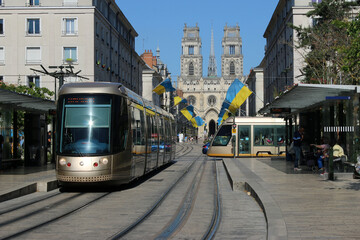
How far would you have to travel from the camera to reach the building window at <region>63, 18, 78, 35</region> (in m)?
47.0

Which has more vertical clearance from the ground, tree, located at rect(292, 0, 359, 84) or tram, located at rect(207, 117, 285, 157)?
tree, located at rect(292, 0, 359, 84)

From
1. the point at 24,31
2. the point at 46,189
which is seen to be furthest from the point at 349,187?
the point at 24,31

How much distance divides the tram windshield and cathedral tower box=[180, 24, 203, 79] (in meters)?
162

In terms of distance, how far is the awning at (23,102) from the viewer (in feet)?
51.5

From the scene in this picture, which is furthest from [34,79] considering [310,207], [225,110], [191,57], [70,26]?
[191,57]

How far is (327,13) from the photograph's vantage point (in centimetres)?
3325

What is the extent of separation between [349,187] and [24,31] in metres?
39.4

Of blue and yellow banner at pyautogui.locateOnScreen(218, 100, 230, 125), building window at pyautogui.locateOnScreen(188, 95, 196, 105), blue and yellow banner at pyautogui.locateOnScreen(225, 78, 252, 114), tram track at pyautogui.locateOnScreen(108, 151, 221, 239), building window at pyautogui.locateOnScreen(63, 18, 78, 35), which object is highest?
building window at pyautogui.locateOnScreen(188, 95, 196, 105)

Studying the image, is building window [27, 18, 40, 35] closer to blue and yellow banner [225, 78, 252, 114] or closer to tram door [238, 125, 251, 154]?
blue and yellow banner [225, 78, 252, 114]

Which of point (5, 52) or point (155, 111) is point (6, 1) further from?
point (155, 111)

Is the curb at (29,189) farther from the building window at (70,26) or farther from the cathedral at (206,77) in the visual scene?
the cathedral at (206,77)

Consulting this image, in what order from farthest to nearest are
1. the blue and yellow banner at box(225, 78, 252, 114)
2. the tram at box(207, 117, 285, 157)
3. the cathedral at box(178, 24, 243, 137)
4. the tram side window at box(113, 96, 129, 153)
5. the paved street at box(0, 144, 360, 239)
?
1. the cathedral at box(178, 24, 243, 137)
2. the blue and yellow banner at box(225, 78, 252, 114)
3. the tram at box(207, 117, 285, 157)
4. the tram side window at box(113, 96, 129, 153)
5. the paved street at box(0, 144, 360, 239)

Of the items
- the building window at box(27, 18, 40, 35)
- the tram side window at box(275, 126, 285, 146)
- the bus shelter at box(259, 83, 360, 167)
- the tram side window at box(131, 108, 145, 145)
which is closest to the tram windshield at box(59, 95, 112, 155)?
the tram side window at box(131, 108, 145, 145)

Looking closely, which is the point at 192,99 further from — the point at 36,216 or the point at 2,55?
the point at 36,216
